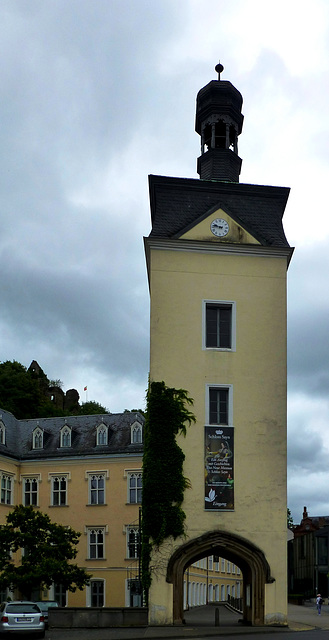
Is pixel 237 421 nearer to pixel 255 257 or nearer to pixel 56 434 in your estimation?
pixel 255 257

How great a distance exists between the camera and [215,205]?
36.0m

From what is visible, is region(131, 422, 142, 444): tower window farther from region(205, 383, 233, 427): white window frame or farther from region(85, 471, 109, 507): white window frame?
region(205, 383, 233, 427): white window frame

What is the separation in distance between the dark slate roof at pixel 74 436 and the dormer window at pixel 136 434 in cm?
32

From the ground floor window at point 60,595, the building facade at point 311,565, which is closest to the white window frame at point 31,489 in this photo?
the ground floor window at point 60,595

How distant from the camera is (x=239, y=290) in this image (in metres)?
35.2

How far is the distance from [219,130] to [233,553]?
19862mm

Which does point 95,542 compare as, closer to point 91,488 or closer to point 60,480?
point 91,488

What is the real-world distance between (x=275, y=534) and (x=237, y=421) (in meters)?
4.72

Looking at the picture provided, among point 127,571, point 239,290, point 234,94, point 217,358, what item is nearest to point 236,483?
point 217,358

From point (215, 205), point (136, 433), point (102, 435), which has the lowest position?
point (102, 435)

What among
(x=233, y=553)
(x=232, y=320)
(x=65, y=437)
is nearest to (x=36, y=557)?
(x=233, y=553)

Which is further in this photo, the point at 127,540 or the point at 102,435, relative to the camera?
the point at 102,435

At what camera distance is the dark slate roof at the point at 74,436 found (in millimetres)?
57375

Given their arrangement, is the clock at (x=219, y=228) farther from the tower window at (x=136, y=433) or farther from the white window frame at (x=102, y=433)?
the white window frame at (x=102, y=433)
